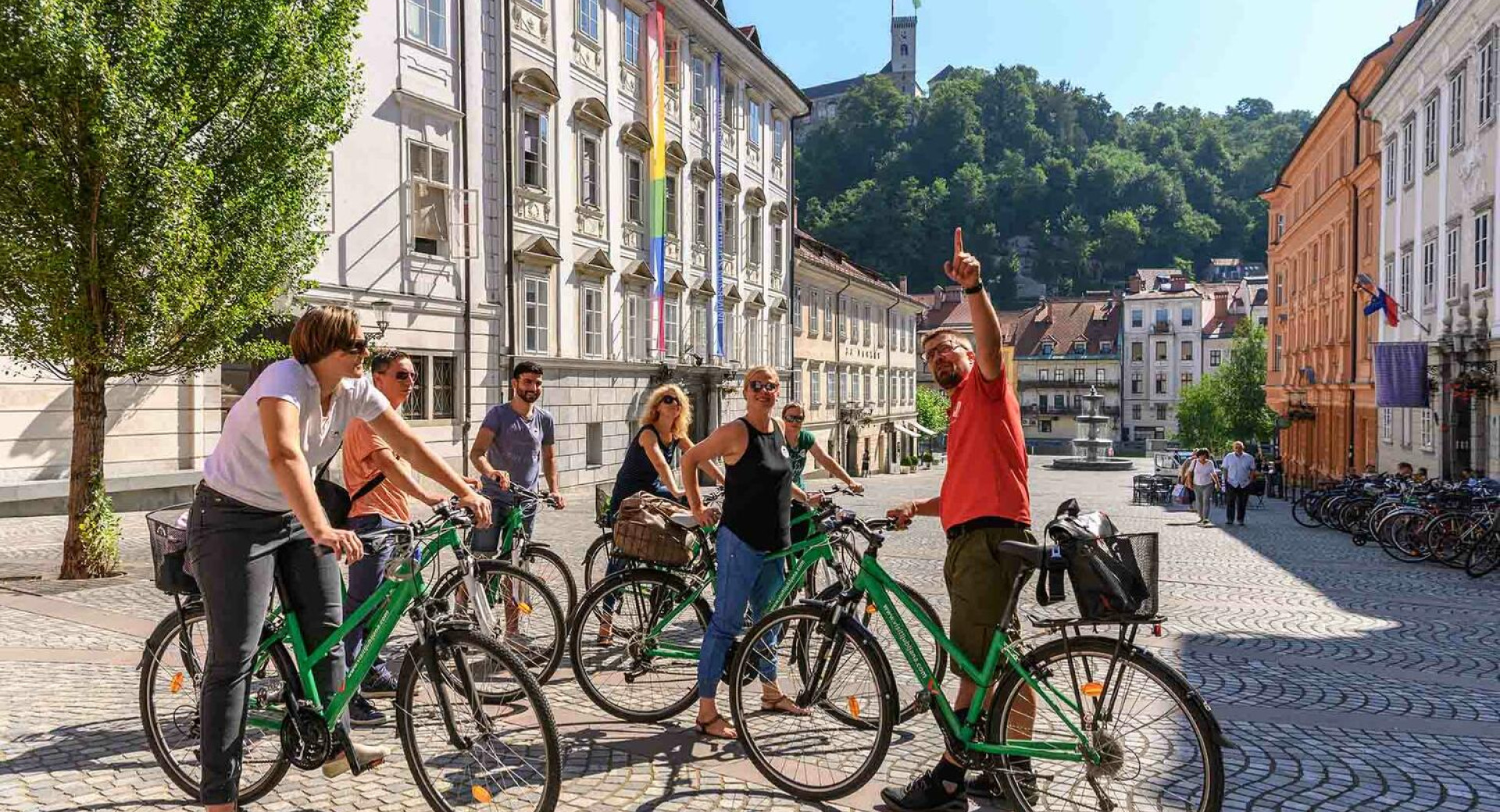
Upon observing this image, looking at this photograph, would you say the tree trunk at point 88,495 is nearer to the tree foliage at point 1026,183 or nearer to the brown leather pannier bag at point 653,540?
the brown leather pannier bag at point 653,540

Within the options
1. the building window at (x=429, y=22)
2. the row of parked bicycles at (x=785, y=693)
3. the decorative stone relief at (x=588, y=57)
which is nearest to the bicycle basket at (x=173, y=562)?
the row of parked bicycles at (x=785, y=693)

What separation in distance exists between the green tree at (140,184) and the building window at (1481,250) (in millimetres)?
22143

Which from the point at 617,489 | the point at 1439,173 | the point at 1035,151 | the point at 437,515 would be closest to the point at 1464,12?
the point at 1439,173

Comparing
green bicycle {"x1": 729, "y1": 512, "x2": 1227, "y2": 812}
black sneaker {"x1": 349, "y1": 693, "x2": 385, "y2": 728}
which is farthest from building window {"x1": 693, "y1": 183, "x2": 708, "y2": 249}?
green bicycle {"x1": 729, "y1": 512, "x2": 1227, "y2": 812}

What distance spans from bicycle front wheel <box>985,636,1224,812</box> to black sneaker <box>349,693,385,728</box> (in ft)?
10.2

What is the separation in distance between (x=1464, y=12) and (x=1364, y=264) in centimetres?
1378

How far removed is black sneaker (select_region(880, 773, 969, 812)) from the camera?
4.36 meters

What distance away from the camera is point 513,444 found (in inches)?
289

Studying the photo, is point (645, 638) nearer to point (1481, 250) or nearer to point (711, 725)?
point (711, 725)

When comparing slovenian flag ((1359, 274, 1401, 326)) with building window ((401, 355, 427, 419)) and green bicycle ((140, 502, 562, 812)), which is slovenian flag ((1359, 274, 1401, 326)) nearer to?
building window ((401, 355, 427, 419))

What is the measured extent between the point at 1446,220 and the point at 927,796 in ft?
86.1

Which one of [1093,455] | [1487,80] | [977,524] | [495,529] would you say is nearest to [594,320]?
[495,529]

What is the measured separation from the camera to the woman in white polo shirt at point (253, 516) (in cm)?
370

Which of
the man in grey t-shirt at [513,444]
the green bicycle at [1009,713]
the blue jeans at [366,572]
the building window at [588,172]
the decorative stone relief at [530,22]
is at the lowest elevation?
the green bicycle at [1009,713]
